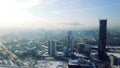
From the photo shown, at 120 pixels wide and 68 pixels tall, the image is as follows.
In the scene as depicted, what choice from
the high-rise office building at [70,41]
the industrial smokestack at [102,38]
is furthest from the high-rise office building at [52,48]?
the industrial smokestack at [102,38]

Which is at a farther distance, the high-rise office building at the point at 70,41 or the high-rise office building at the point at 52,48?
the high-rise office building at the point at 70,41

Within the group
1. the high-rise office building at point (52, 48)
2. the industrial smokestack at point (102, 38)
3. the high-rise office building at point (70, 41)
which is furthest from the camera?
the high-rise office building at point (70, 41)

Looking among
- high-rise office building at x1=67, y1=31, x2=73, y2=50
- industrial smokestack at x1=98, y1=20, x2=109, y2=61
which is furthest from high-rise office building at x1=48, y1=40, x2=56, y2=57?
industrial smokestack at x1=98, y1=20, x2=109, y2=61

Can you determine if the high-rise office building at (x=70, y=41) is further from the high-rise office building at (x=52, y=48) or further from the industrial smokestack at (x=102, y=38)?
the industrial smokestack at (x=102, y=38)

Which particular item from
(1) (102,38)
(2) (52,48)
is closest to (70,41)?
(2) (52,48)

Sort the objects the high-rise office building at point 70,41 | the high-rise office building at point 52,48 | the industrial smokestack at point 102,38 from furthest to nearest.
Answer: the high-rise office building at point 70,41
the high-rise office building at point 52,48
the industrial smokestack at point 102,38

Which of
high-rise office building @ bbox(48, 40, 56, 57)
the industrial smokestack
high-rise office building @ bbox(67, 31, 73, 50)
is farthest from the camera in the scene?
high-rise office building @ bbox(67, 31, 73, 50)

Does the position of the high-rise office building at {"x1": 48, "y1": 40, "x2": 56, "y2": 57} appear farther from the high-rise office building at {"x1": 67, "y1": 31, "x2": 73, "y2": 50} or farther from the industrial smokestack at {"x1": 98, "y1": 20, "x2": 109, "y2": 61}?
the industrial smokestack at {"x1": 98, "y1": 20, "x2": 109, "y2": 61}

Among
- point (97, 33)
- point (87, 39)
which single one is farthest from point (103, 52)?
point (87, 39)

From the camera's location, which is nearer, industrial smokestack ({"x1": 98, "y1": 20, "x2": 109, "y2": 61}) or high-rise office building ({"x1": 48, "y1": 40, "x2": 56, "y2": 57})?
industrial smokestack ({"x1": 98, "y1": 20, "x2": 109, "y2": 61})

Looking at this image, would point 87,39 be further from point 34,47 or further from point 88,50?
point 34,47

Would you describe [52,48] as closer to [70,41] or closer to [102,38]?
[70,41]
